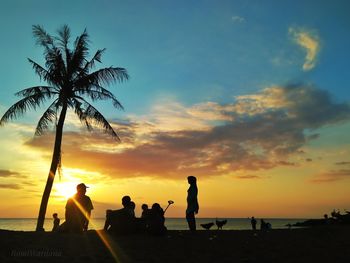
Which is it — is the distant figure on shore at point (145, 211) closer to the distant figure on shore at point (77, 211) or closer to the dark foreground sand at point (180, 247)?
the dark foreground sand at point (180, 247)

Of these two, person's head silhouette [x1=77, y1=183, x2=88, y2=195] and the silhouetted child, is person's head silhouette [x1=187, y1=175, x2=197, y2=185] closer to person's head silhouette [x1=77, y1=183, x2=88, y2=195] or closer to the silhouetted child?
the silhouetted child

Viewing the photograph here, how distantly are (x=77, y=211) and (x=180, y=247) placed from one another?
3.96m

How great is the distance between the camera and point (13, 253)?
35.3ft

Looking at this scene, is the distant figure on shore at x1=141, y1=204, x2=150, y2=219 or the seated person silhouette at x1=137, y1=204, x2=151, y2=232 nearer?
the seated person silhouette at x1=137, y1=204, x2=151, y2=232

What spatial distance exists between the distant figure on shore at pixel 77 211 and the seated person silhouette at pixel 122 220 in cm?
82

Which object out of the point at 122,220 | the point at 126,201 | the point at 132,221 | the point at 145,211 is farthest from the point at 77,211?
the point at 145,211

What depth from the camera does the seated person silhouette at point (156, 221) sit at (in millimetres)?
14227

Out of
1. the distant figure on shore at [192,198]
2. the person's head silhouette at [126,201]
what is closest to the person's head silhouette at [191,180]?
the distant figure on shore at [192,198]

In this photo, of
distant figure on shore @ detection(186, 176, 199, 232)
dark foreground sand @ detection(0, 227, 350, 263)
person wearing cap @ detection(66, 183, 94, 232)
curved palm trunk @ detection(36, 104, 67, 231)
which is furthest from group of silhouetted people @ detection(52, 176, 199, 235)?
curved palm trunk @ detection(36, 104, 67, 231)

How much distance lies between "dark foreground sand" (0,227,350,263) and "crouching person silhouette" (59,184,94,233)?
678 mm

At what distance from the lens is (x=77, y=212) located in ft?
46.8

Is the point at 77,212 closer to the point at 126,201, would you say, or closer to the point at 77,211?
the point at 77,211

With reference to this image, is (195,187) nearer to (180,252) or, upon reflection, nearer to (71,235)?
(180,252)

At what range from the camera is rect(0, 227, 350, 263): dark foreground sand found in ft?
35.9
